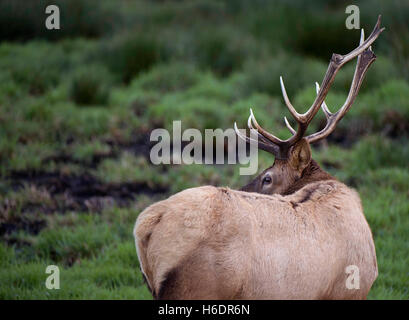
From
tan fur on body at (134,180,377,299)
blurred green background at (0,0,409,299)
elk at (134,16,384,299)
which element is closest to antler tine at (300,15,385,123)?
elk at (134,16,384,299)

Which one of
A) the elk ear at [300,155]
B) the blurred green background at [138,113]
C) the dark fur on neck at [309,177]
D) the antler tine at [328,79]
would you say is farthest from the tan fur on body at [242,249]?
the blurred green background at [138,113]

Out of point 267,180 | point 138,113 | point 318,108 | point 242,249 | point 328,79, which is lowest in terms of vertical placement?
point 242,249

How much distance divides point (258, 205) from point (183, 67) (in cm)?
753

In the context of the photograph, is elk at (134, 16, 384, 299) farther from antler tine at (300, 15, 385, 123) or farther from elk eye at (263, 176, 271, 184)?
antler tine at (300, 15, 385, 123)

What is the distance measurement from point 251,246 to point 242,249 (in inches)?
2.6

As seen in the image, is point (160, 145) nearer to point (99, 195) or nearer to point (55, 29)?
point (99, 195)

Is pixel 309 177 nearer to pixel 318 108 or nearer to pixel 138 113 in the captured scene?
pixel 318 108

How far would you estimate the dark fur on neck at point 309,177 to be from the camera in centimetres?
477

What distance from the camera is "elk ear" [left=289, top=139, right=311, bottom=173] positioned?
192 inches

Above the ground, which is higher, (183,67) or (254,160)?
(183,67)

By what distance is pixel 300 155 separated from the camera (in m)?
4.92

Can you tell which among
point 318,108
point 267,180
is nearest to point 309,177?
point 267,180

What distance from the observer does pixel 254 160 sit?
792 cm
